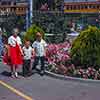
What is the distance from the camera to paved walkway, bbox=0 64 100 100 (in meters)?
10.6

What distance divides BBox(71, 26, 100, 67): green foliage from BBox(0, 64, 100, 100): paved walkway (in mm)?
1108

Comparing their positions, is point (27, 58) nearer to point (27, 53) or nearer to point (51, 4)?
point (27, 53)

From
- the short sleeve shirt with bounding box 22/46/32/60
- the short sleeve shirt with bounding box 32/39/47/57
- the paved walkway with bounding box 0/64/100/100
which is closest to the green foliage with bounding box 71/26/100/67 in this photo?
the short sleeve shirt with bounding box 32/39/47/57

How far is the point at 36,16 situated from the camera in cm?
2570

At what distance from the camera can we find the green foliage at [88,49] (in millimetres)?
13250

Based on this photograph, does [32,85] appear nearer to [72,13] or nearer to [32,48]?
[32,48]

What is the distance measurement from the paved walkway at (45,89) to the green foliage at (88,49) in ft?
3.63

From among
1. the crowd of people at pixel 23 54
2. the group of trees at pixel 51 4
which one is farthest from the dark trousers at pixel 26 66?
the group of trees at pixel 51 4

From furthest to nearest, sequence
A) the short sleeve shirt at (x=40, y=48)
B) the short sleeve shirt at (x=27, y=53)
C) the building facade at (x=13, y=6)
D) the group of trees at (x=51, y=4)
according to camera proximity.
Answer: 1. the group of trees at (x=51, y=4)
2. the building facade at (x=13, y=6)
3. the short sleeve shirt at (x=40, y=48)
4. the short sleeve shirt at (x=27, y=53)

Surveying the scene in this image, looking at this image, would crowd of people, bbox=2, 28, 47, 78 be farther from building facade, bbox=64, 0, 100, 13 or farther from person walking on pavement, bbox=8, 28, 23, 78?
building facade, bbox=64, 0, 100, 13

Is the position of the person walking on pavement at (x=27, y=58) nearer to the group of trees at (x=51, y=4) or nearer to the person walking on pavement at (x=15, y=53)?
the person walking on pavement at (x=15, y=53)

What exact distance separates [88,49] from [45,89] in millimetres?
2520

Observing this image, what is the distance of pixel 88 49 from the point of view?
13406mm

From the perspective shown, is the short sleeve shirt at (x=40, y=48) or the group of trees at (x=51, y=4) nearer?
the short sleeve shirt at (x=40, y=48)
